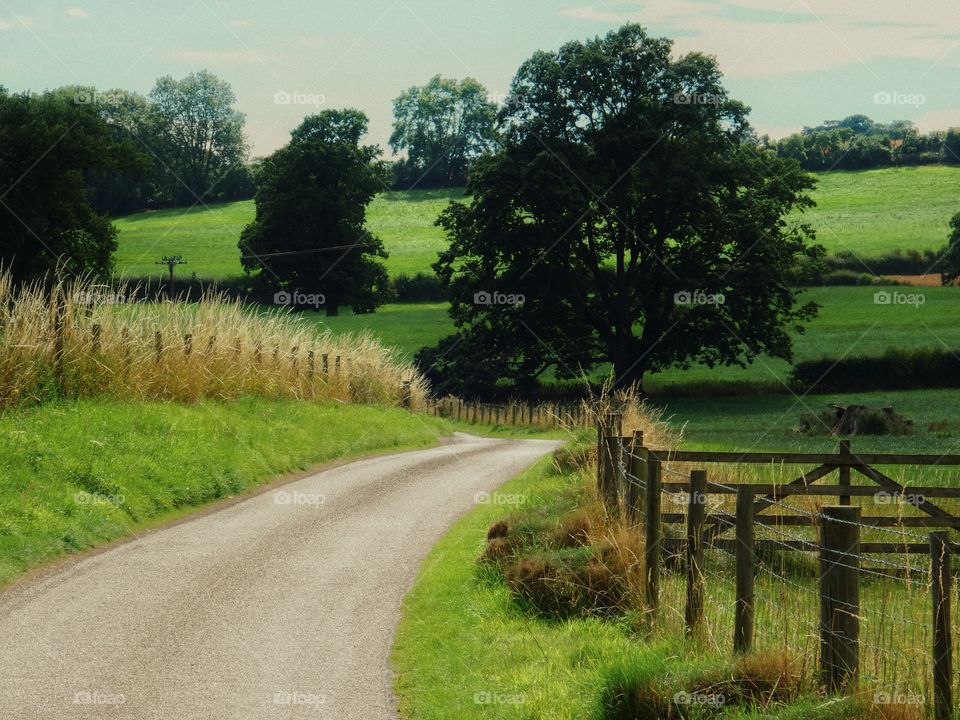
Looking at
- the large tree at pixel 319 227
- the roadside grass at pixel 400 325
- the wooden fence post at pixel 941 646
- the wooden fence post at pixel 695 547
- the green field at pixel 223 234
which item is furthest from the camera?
the green field at pixel 223 234

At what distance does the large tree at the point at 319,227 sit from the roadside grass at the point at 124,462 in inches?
2056

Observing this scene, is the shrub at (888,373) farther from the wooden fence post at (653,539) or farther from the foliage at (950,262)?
the wooden fence post at (653,539)

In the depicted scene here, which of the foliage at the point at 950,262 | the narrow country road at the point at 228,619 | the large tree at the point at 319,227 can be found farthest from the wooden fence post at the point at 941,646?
the foliage at the point at 950,262

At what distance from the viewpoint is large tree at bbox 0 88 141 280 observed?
47375 mm

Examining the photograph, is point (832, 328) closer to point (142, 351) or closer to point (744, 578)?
point (142, 351)

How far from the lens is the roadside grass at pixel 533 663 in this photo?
25.6 feet

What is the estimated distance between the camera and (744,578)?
8.27 metres

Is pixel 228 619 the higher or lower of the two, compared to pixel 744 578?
lower

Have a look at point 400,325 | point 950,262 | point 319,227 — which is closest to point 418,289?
point 319,227

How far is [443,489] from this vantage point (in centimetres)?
2098

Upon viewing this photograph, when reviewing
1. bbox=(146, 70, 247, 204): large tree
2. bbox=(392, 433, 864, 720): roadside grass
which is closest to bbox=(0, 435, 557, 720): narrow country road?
bbox=(392, 433, 864, 720): roadside grass

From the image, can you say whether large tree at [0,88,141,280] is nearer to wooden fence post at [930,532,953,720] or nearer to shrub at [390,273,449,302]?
shrub at [390,273,449,302]

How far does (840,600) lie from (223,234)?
10508 cm

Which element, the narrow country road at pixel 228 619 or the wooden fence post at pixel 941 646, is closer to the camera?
the wooden fence post at pixel 941 646
